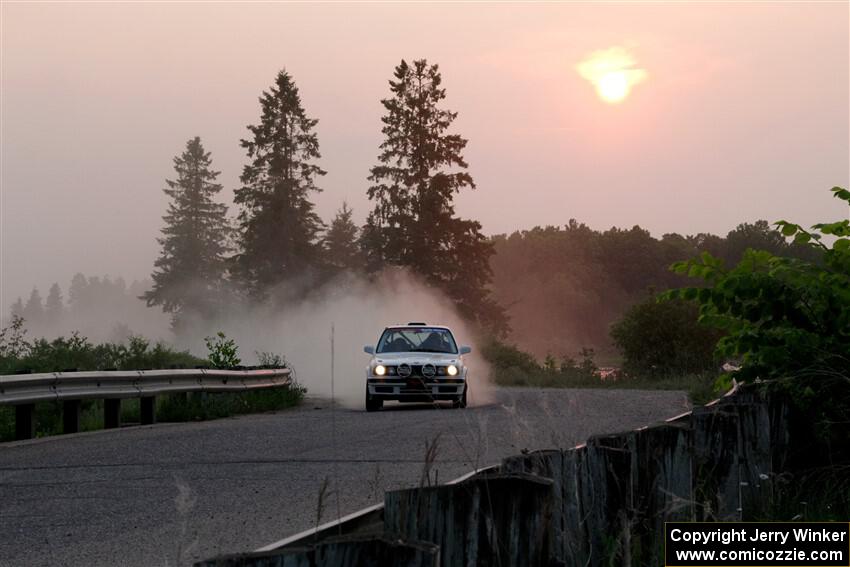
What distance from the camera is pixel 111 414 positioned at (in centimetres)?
1870

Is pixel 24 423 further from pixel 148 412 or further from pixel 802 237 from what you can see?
pixel 802 237

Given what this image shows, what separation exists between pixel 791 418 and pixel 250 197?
7690cm

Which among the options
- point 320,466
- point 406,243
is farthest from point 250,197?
point 320,466

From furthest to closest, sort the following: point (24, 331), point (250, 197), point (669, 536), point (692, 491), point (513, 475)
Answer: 1. point (250, 197)
2. point (24, 331)
3. point (692, 491)
4. point (669, 536)
5. point (513, 475)

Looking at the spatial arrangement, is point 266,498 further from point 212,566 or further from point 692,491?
point 212,566

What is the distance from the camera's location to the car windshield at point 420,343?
2481 centimetres

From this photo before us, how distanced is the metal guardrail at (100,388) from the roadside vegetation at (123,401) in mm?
392

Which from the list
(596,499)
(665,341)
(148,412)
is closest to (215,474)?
(596,499)

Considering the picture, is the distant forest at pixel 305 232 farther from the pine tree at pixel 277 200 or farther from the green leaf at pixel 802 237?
the green leaf at pixel 802 237

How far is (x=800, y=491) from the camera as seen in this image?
8.48 metres

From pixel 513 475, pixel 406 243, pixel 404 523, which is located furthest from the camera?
pixel 406 243

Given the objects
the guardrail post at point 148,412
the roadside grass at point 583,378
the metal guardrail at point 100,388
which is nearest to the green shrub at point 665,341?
the roadside grass at point 583,378

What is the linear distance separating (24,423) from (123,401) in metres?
8.96

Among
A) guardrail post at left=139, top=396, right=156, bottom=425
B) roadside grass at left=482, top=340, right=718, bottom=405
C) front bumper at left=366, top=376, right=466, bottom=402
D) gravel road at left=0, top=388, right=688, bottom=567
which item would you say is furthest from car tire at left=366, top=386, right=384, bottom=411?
roadside grass at left=482, top=340, right=718, bottom=405
